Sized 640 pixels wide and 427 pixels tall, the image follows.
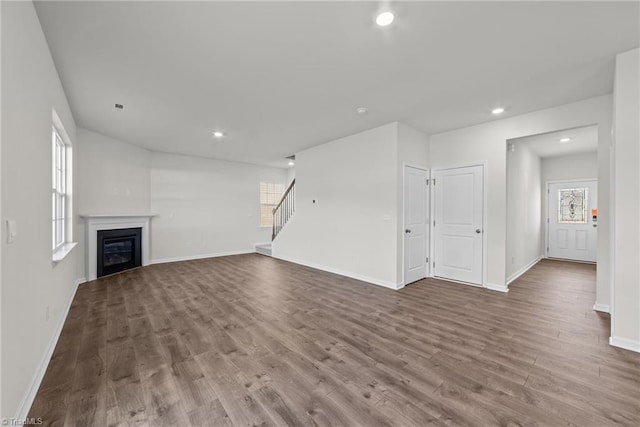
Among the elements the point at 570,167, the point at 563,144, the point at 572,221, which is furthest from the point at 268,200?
the point at 572,221

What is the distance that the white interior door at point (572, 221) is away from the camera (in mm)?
6320

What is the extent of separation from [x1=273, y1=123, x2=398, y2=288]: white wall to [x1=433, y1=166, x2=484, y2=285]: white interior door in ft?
3.85

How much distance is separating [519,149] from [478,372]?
472 centimetres

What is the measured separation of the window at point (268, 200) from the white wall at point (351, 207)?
232 cm

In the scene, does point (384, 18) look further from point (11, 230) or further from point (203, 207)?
point (203, 207)

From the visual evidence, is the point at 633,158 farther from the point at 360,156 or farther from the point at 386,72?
the point at 360,156

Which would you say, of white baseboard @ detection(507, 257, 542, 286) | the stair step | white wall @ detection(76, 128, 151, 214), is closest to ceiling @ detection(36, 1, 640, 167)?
white wall @ detection(76, 128, 151, 214)

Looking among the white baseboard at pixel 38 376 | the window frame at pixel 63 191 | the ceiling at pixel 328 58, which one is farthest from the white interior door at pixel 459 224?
the window frame at pixel 63 191

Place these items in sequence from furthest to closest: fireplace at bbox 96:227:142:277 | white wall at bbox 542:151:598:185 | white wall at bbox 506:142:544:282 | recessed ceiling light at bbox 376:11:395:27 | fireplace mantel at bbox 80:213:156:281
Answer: white wall at bbox 542:151:598:185 < fireplace at bbox 96:227:142:277 < fireplace mantel at bbox 80:213:156:281 < white wall at bbox 506:142:544:282 < recessed ceiling light at bbox 376:11:395:27

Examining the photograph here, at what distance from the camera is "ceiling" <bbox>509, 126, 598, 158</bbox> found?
4.54 meters

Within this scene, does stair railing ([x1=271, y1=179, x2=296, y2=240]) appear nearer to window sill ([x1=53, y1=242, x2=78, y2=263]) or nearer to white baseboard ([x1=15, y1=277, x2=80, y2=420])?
window sill ([x1=53, y1=242, x2=78, y2=263])

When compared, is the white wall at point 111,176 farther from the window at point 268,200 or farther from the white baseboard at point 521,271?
the white baseboard at point 521,271

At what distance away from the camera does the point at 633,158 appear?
2354 millimetres

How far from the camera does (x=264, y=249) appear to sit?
765 cm
